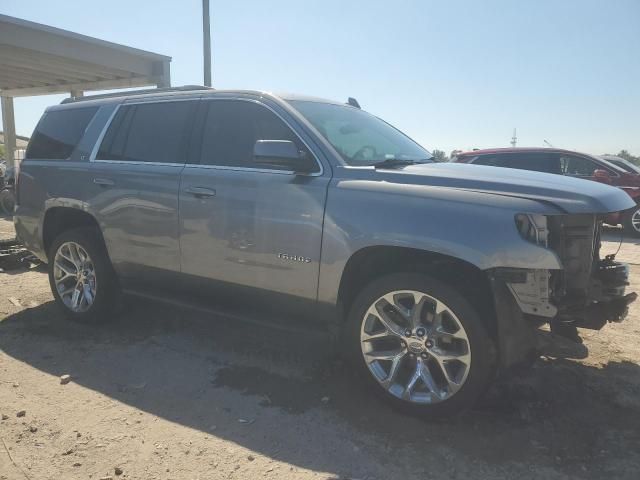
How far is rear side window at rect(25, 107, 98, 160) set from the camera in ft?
16.1

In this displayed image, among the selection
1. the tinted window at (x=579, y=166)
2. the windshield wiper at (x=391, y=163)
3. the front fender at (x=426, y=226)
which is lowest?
the front fender at (x=426, y=226)

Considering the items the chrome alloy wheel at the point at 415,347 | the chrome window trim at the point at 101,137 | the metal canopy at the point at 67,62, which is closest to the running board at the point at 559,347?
the chrome alloy wheel at the point at 415,347

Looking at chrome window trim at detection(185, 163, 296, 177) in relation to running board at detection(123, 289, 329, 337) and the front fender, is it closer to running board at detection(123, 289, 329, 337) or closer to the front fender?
the front fender

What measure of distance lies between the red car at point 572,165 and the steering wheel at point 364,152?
7428 millimetres

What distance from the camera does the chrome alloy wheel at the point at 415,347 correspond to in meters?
3.04

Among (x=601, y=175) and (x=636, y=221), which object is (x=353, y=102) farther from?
(x=636, y=221)

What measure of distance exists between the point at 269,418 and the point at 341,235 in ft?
3.92

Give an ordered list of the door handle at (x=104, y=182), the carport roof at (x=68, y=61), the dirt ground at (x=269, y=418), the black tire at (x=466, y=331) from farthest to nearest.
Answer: the carport roof at (x=68, y=61) < the door handle at (x=104, y=182) < the black tire at (x=466, y=331) < the dirt ground at (x=269, y=418)

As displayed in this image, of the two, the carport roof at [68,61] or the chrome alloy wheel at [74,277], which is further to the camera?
the carport roof at [68,61]

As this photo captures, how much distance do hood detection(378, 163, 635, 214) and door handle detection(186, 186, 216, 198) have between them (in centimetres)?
127

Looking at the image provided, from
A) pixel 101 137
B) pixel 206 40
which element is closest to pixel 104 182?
pixel 101 137

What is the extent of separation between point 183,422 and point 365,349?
118cm

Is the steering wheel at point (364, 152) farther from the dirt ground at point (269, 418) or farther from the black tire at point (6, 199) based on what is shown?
the black tire at point (6, 199)

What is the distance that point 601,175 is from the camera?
10.6 metres
